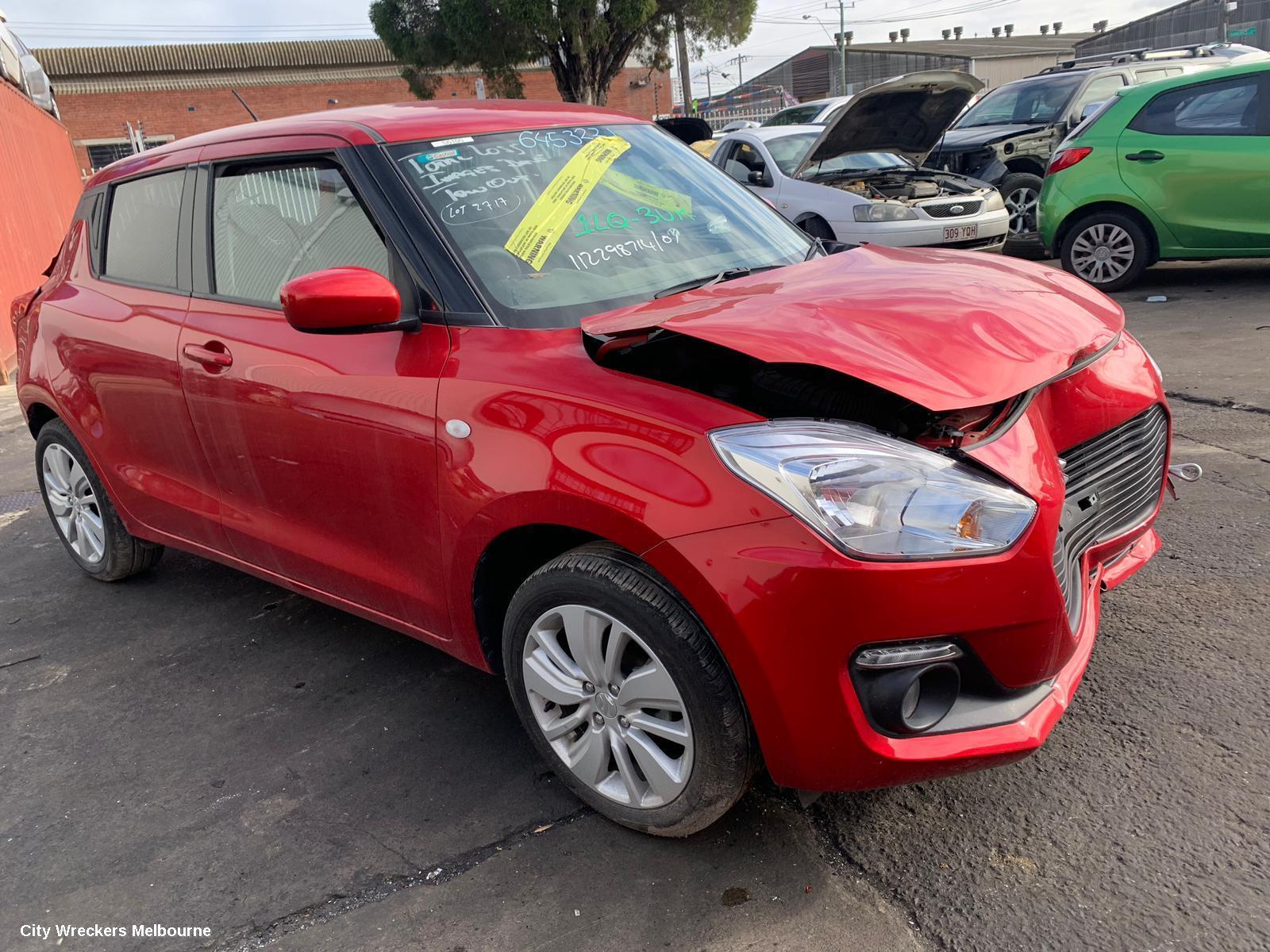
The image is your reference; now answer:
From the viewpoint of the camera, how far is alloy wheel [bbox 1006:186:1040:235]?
10547mm

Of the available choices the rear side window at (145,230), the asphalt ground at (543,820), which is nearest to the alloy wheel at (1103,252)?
the asphalt ground at (543,820)

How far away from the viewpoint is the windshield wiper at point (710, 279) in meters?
2.75

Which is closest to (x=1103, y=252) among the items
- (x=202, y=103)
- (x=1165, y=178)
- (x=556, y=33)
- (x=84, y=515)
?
(x=1165, y=178)

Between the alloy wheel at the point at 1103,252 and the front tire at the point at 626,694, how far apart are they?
711 centimetres

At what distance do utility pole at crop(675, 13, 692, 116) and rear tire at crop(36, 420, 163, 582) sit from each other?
27098 millimetres

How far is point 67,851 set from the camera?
2557 mm

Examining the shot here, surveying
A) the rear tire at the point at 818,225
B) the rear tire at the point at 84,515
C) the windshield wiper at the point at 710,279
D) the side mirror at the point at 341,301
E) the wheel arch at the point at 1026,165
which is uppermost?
the side mirror at the point at 341,301

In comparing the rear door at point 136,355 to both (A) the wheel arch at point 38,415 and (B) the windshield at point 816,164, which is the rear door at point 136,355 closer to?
(A) the wheel arch at point 38,415

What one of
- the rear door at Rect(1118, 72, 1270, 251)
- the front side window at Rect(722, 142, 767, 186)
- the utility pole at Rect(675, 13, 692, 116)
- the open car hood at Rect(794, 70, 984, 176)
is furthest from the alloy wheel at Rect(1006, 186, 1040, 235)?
the utility pole at Rect(675, 13, 692, 116)

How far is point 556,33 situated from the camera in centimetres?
2609

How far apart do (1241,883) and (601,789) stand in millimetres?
1368

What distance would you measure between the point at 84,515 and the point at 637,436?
126 inches

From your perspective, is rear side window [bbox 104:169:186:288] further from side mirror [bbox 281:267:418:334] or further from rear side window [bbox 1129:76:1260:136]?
rear side window [bbox 1129:76:1260:136]

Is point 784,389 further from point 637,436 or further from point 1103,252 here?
point 1103,252
